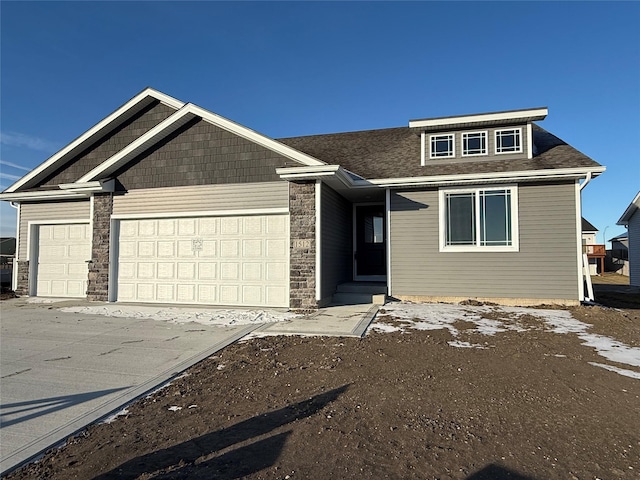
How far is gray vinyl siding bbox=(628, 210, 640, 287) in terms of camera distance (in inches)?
701

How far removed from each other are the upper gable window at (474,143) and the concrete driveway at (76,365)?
748 cm

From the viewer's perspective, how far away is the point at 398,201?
982 cm

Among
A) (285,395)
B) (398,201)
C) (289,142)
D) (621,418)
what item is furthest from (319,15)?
(621,418)

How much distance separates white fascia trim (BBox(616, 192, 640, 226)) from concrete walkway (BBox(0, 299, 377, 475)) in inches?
675

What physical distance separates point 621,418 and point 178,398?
13.3ft

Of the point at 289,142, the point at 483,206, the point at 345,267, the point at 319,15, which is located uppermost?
the point at 319,15

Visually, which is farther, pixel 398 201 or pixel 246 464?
pixel 398 201

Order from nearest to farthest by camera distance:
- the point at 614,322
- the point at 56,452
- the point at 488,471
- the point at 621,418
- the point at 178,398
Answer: the point at 488,471 < the point at 56,452 < the point at 621,418 < the point at 178,398 < the point at 614,322

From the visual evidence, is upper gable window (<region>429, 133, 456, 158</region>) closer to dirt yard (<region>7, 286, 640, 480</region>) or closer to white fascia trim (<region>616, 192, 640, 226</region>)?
dirt yard (<region>7, 286, 640, 480</region>)

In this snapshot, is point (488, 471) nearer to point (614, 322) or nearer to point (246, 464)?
point (246, 464)

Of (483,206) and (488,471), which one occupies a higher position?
(483,206)

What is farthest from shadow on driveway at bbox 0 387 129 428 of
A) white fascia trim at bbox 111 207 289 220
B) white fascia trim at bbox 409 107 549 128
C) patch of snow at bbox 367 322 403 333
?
white fascia trim at bbox 409 107 549 128

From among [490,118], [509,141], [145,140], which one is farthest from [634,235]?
[145,140]

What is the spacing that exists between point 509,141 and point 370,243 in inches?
192
